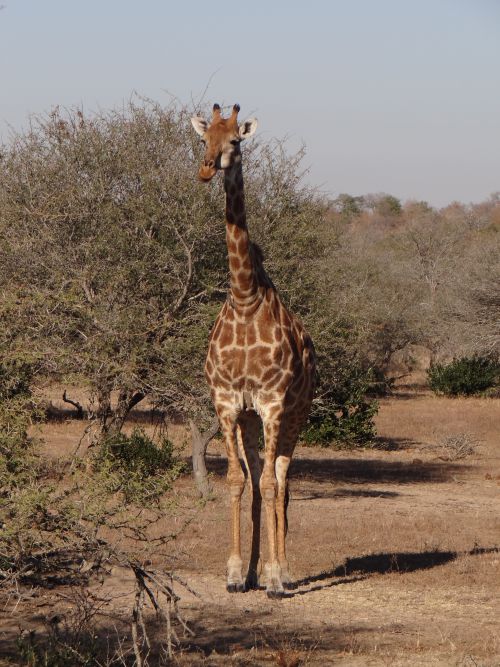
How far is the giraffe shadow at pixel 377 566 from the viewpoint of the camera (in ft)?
36.4

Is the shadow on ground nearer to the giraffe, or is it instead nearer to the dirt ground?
the dirt ground

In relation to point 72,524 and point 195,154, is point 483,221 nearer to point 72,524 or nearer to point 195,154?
point 195,154

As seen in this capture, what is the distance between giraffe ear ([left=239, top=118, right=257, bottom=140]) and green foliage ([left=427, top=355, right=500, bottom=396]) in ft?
96.0

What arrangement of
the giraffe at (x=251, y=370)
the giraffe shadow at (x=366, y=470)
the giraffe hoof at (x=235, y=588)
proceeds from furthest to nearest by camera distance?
1. the giraffe shadow at (x=366, y=470)
2. the giraffe hoof at (x=235, y=588)
3. the giraffe at (x=251, y=370)

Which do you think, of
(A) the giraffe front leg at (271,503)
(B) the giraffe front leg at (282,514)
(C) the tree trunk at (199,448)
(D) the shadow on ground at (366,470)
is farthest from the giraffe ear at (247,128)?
(D) the shadow on ground at (366,470)

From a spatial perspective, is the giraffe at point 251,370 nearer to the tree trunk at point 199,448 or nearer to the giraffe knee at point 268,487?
the giraffe knee at point 268,487

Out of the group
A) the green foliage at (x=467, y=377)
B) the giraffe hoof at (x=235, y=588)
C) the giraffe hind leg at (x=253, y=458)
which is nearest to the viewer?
the giraffe hoof at (x=235, y=588)

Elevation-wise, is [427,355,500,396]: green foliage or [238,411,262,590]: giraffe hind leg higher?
[427,355,500,396]: green foliage

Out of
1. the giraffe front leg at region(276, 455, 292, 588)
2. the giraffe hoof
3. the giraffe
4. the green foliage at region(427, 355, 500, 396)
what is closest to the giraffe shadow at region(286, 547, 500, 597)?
the giraffe front leg at region(276, 455, 292, 588)

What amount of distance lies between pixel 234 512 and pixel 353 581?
5.21ft

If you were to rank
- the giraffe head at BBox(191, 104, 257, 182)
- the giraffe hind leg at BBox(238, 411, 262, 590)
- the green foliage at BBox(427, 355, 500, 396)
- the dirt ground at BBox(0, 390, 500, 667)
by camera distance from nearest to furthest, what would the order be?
the dirt ground at BBox(0, 390, 500, 667) → the giraffe head at BBox(191, 104, 257, 182) → the giraffe hind leg at BBox(238, 411, 262, 590) → the green foliage at BBox(427, 355, 500, 396)

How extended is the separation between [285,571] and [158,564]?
150 centimetres

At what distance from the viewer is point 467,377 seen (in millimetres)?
38344

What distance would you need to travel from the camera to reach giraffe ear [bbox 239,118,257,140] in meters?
10.1
